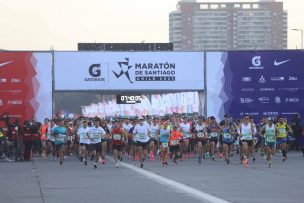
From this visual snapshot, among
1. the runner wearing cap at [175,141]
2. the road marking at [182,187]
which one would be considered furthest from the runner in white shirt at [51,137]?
the road marking at [182,187]

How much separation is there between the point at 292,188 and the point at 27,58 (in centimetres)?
2683

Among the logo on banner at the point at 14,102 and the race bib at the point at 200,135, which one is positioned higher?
the logo on banner at the point at 14,102

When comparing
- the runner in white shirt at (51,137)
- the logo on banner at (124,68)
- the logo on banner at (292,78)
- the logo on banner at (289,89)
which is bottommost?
the runner in white shirt at (51,137)

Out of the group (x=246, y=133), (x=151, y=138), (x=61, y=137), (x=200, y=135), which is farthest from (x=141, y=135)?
(x=151, y=138)

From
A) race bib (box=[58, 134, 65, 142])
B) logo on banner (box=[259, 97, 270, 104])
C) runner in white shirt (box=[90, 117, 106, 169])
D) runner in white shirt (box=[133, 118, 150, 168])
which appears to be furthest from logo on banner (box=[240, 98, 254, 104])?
runner in white shirt (box=[90, 117, 106, 169])

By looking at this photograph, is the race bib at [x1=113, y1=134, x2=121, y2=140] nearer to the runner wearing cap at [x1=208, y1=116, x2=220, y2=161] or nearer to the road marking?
the road marking

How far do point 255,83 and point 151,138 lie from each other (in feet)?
30.4

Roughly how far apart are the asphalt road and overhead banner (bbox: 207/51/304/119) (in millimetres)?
13221

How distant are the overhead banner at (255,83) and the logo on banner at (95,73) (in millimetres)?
5357

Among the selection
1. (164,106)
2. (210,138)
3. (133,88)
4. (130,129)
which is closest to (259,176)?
(210,138)

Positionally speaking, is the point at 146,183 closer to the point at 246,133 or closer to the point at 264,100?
the point at 246,133

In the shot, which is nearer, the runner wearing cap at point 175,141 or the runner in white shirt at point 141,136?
the runner in white shirt at point 141,136

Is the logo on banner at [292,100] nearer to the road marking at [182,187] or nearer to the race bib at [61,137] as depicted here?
the race bib at [61,137]

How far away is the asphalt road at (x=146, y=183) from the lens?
760 inches
